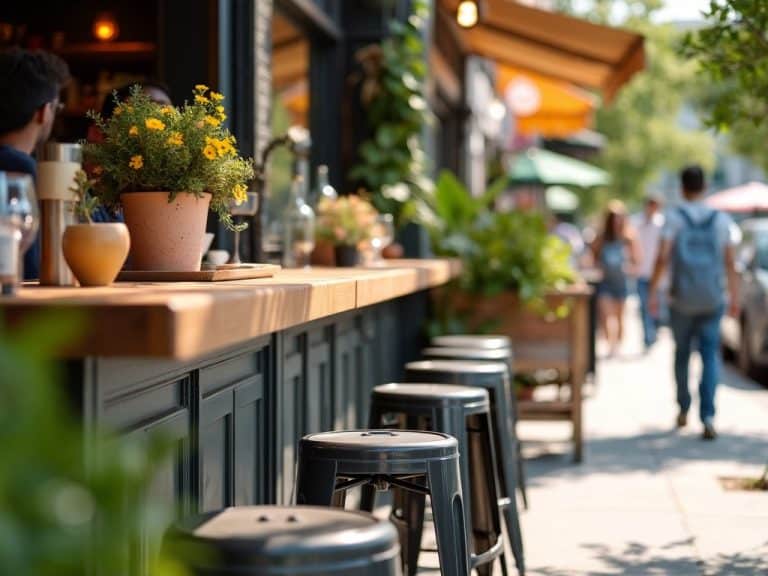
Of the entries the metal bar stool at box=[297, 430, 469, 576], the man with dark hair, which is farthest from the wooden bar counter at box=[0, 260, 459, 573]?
the man with dark hair

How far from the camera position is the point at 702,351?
31.8 ft

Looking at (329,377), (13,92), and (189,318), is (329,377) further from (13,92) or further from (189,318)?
(189,318)

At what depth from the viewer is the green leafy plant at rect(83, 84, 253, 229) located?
3.63 m

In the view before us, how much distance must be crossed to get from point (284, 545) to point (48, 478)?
1107 mm

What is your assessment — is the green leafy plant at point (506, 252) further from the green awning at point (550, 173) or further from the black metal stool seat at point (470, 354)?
the green awning at point (550, 173)

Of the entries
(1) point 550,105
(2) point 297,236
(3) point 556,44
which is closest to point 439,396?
(2) point 297,236

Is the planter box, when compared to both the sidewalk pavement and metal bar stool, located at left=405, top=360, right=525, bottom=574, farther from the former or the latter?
metal bar stool, located at left=405, top=360, right=525, bottom=574

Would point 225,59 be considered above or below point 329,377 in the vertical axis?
above

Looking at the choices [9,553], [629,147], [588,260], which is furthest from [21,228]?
[629,147]

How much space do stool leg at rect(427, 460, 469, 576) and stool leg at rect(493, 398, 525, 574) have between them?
5.34 feet

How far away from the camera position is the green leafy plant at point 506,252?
344 inches

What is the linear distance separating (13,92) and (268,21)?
2.54 m

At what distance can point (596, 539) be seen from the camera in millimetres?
6188

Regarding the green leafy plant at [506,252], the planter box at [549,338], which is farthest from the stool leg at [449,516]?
the green leafy plant at [506,252]
